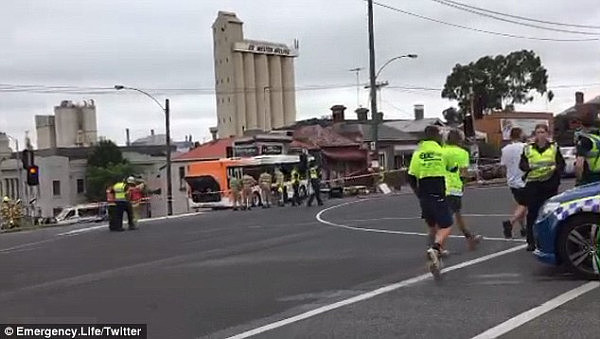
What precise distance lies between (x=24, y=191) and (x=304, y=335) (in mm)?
73645

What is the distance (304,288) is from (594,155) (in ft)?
13.0

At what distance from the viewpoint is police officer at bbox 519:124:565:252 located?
10727mm

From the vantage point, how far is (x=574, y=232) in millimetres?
8820

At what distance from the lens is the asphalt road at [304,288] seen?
7234 millimetres

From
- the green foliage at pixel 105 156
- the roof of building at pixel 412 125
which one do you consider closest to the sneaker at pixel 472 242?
the roof of building at pixel 412 125

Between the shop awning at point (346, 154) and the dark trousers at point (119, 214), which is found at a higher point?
the shop awning at point (346, 154)

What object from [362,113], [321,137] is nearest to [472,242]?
[321,137]

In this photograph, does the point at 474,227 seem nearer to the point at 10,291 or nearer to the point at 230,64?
the point at 10,291

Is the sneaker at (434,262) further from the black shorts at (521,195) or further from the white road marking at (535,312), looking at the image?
the black shorts at (521,195)

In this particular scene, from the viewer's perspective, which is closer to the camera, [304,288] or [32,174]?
[304,288]

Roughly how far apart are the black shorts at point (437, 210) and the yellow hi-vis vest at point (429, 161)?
0.96 feet

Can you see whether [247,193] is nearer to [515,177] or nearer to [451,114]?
[515,177]

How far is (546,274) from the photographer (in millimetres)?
9336

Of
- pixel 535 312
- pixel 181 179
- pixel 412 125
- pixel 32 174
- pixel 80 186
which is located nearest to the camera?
pixel 535 312
